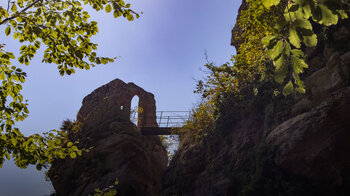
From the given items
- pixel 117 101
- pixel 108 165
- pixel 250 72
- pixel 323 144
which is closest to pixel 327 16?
pixel 323 144

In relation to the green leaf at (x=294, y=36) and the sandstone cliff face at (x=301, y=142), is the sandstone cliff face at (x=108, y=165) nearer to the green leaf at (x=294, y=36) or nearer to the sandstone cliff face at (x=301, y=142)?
the sandstone cliff face at (x=301, y=142)

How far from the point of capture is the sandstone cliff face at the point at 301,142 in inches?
220

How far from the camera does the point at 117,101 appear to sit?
687 inches

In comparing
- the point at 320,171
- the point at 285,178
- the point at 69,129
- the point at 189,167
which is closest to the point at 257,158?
the point at 285,178

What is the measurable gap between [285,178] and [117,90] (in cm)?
1432

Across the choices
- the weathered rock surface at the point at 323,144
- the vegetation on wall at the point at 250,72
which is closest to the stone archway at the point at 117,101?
the vegetation on wall at the point at 250,72

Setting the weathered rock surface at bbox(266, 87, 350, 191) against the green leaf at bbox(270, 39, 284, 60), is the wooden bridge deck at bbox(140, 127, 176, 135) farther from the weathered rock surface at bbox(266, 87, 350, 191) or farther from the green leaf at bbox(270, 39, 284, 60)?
the green leaf at bbox(270, 39, 284, 60)

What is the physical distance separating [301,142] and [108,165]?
1008 centimetres

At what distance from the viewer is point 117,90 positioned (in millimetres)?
17859

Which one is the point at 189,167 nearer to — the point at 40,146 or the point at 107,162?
the point at 107,162

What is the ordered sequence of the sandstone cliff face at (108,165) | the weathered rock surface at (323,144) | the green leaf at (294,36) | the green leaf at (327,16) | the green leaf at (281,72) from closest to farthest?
the green leaf at (327,16), the green leaf at (294,36), the green leaf at (281,72), the weathered rock surface at (323,144), the sandstone cliff face at (108,165)

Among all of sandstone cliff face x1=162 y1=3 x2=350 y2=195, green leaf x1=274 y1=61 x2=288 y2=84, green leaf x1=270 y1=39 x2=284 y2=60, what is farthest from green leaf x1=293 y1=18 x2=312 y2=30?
sandstone cliff face x1=162 y1=3 x2=350 y2=195

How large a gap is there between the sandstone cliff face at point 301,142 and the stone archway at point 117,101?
1018 cm

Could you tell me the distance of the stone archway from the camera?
17.4m
